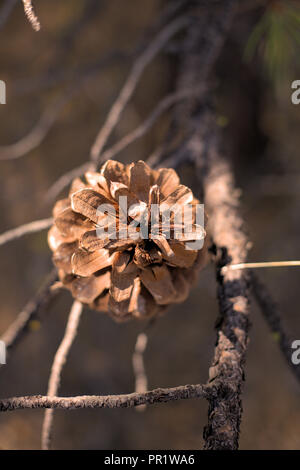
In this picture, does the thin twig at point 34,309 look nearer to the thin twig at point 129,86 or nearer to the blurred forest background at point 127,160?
the thin twig at point 129,86

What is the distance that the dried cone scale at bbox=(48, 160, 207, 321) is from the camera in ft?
1.41

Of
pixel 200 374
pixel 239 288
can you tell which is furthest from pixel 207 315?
pixel 239 288

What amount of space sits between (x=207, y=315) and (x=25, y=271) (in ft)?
1.68

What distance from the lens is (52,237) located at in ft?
1.57

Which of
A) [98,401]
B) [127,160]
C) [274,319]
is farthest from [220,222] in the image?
[127,160]

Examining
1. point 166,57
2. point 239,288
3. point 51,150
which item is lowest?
point 239,288

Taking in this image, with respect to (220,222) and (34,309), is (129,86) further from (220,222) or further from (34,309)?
(34,309)

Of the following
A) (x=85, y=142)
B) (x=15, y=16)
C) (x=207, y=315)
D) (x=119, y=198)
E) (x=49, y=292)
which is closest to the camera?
(x=119, y=198)

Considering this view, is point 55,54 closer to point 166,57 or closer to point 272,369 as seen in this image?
point 166,57

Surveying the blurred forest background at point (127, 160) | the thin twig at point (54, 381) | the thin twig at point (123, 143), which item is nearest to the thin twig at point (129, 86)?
the thin twig at point (123, 143)

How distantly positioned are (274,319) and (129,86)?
1.46 feet

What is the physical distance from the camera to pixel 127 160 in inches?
38.4

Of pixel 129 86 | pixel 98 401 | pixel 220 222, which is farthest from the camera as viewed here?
pixel 129 86

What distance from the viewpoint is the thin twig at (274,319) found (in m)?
0.54
